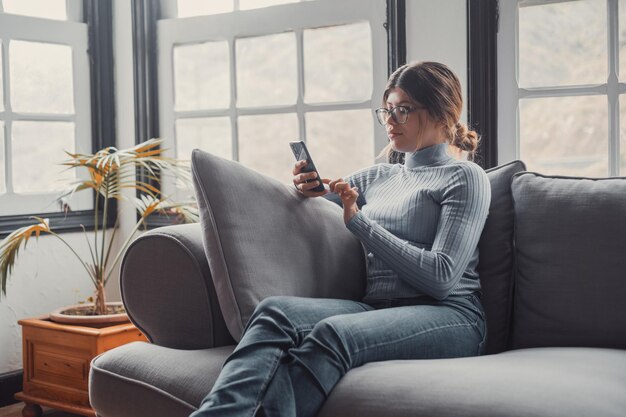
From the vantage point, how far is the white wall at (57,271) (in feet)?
10.1

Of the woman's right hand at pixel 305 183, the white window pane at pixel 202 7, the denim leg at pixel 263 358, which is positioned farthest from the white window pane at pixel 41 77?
the denim leg at pixel 263 358

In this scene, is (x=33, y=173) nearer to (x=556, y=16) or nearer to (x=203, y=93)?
(x=203, y=93)

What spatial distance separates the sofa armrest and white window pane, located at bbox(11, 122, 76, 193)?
4.26 feet

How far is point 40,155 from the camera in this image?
3.21m

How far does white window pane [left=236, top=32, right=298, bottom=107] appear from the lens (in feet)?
10.2

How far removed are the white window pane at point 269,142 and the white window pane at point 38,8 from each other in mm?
901

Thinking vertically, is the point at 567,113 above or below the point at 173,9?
below

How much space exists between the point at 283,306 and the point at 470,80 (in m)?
1.30

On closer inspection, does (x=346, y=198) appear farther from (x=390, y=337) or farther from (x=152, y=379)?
(x=152, y=379)

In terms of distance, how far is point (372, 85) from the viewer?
2.92m

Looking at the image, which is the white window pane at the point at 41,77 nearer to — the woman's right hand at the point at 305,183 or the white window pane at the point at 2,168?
the white window pane at the point at 2,168

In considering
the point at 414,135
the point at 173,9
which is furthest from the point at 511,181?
the point at 173,9

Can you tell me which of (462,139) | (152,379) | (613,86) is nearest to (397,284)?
(462,139)


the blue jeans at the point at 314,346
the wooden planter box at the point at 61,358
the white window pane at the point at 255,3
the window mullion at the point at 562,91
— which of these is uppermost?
the white window pane at the point at 255,3
